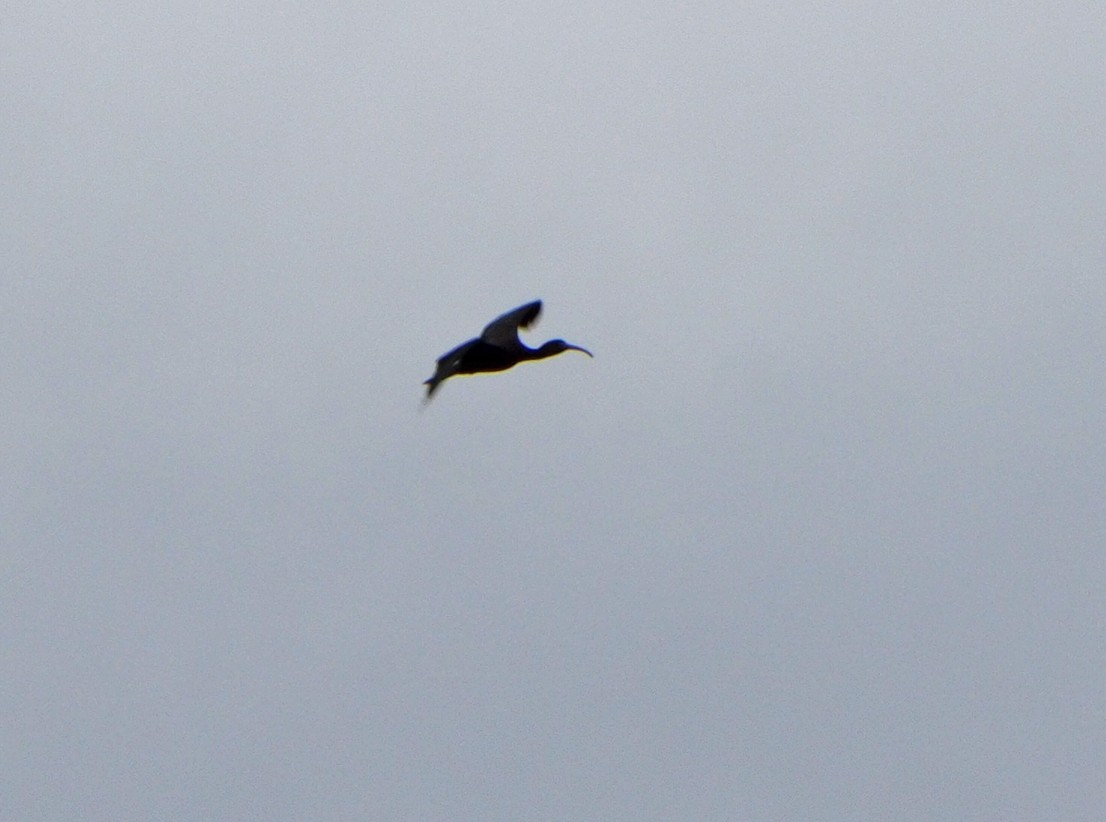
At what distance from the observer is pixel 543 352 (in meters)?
38.0

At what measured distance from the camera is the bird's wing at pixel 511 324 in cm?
3566

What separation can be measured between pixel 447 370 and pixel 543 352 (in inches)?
179

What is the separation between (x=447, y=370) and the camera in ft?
111

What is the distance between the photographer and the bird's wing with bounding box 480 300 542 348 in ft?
117

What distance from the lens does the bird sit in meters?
34.6

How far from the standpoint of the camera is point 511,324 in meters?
35.8

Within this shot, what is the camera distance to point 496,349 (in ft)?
117

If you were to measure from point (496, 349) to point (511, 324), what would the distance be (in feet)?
1.75

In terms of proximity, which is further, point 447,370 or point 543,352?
point 543,352

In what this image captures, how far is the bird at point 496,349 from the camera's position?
34625mm
